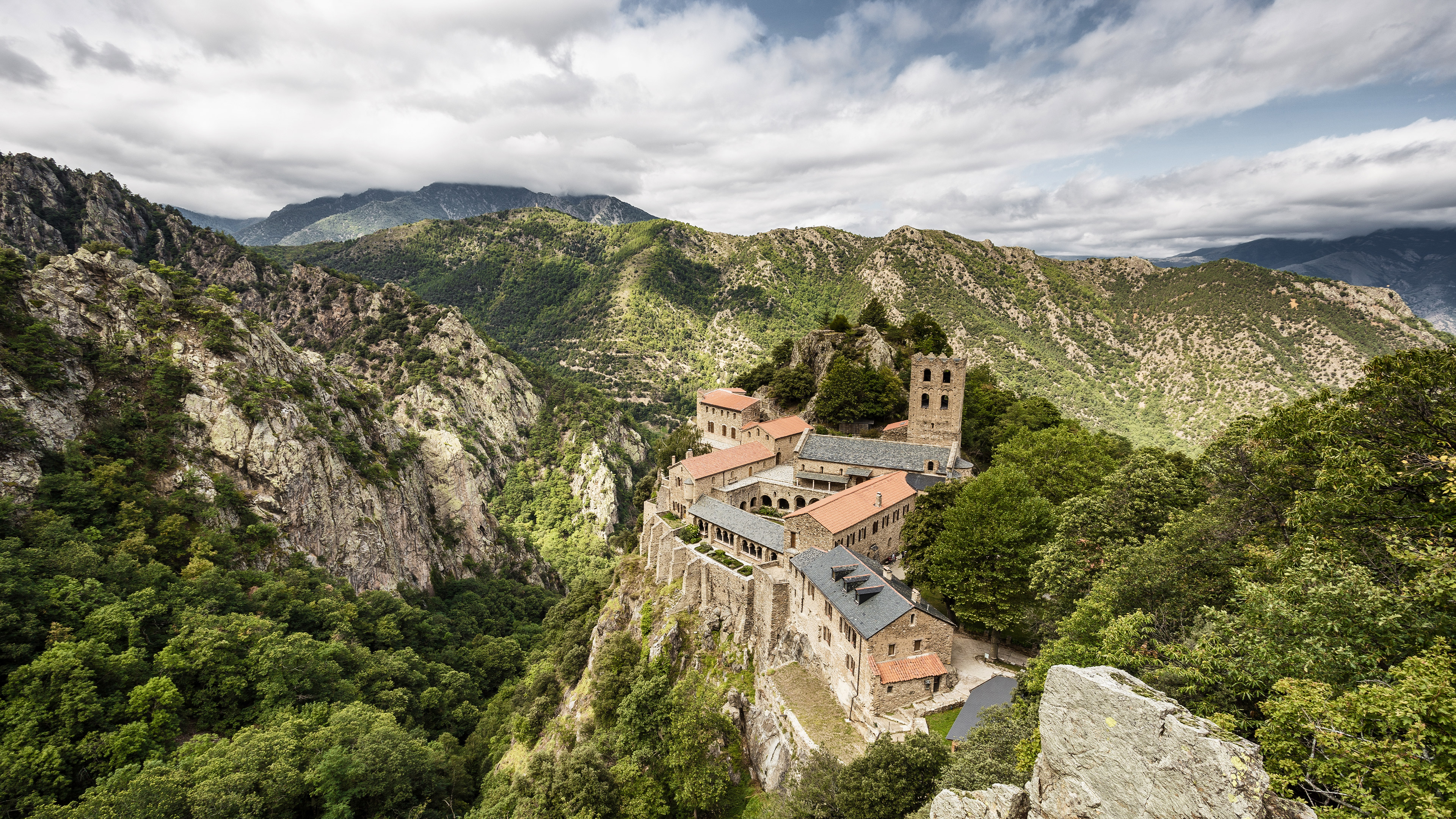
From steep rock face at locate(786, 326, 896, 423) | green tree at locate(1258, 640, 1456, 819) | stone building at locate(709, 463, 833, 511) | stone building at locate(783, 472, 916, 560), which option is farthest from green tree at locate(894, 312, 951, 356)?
green tree at locate(1258, 640, 1456, 819)

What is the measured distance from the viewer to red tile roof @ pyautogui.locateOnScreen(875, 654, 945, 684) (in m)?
27.1

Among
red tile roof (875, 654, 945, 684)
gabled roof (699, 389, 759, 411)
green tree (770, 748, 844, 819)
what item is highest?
gabled roof (699, 389, 759, 411)

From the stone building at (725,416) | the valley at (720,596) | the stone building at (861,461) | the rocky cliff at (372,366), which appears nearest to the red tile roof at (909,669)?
the valley at (720,596)

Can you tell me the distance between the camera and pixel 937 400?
50.8 meters

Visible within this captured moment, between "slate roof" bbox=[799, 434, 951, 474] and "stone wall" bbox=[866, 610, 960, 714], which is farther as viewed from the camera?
"slate roof" bbox=[799, 434, 951, 474]

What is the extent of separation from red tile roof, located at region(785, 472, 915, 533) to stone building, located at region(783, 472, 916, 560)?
37 mm

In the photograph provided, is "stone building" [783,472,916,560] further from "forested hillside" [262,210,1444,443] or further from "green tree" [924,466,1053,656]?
"forested hillside" [262,210,1444,443]

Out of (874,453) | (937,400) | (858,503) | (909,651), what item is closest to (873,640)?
(909,651)

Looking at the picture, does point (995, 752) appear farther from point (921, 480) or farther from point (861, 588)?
point (921, 480)

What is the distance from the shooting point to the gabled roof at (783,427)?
5494cm

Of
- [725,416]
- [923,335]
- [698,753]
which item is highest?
[923,335]

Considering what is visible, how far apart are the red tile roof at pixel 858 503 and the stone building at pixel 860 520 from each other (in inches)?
1.5

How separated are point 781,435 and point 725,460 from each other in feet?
25.1

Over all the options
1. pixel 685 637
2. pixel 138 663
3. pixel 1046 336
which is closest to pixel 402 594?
pixel 138 663
